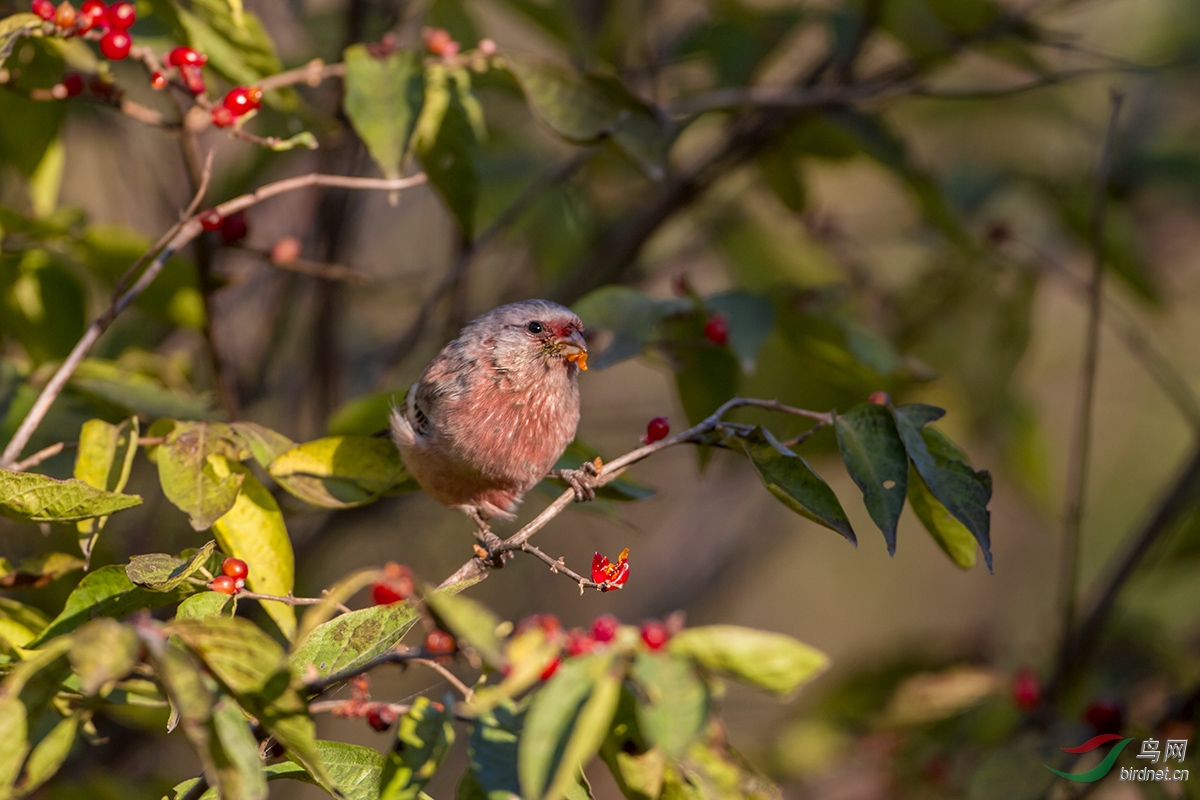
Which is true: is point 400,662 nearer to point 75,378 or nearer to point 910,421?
point 910,421

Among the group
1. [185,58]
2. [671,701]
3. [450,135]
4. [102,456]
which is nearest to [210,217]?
[185,58]

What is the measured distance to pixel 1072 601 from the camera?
129 inches

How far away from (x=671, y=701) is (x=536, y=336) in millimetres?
1982

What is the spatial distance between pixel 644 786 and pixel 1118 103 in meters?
2.66

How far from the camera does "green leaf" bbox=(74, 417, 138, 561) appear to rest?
88.4 inches

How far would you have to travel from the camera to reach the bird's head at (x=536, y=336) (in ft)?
10.5

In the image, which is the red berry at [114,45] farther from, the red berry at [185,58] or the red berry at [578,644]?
the red berry at [578,644]

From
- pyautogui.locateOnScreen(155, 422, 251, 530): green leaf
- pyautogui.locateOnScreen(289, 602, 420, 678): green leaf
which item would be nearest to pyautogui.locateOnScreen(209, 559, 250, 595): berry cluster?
pyautogui.locateOnScreen(155, 422, 251, 530): green leaf

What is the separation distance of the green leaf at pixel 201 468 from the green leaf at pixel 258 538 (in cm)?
4

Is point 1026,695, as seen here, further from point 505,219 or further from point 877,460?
point 505,219

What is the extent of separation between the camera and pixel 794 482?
79.4 inches

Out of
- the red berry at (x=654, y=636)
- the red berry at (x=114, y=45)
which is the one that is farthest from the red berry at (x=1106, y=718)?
the red berry at (x=114, y=45)

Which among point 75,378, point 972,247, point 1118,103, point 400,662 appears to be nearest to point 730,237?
point 972,247

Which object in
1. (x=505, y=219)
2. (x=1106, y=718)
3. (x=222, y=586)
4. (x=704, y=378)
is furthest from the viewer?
(x=505, y=219)
